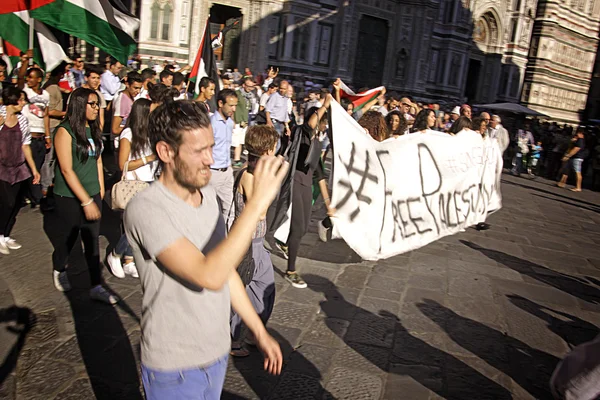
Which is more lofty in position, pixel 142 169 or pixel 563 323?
pixel 142 169

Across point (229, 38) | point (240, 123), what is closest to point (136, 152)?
point (240, 123)

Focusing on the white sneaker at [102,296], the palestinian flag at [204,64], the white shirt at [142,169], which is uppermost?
the palestinian flag at [204,64]

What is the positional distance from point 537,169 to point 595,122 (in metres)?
18.9

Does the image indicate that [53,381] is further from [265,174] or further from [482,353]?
[482,353]

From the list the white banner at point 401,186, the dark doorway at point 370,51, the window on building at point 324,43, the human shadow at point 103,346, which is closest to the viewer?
the human shadow at point 103,346

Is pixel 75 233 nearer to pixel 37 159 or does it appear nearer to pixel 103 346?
pixel 103 346

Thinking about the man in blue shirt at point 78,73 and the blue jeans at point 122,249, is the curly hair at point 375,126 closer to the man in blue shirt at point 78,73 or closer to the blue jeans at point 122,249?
the blue jeans at point 122,249

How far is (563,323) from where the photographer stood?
17.0 feet

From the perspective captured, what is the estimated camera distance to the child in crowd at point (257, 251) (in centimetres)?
365

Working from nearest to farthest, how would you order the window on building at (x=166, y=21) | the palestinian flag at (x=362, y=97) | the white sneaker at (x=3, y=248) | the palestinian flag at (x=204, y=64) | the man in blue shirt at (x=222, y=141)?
the white sneaker at (x=3, y=248) < the man in blue shirt at (x=222, y=141) < the palestinian flag at (x=362, y=97) < the palestinian flag at (x=204, y=64) < the window on building at (x=166, y=21)

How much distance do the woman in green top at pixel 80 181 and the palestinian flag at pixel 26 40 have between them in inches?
62.8

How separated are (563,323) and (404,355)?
78.7 inches

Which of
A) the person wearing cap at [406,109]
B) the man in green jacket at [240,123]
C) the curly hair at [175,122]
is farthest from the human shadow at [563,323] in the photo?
the person wearing cap at [406,109]

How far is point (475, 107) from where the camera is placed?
28234 mm
